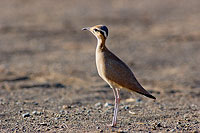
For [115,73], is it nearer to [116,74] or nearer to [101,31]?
[116,74]

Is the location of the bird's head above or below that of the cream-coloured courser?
above

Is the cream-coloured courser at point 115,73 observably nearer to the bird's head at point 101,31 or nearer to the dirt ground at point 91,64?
the bird's head at point 101,31

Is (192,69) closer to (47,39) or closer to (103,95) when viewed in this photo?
(103,95)

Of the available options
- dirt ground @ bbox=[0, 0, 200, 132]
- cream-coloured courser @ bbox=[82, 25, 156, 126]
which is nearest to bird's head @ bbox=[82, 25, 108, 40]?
cream-coloured courser @ bbox=[82, 25, 156, 126]

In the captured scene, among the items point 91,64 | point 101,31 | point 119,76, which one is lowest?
point 91,64

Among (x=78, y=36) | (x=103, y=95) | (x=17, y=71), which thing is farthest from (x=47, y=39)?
(x=103, y=95)

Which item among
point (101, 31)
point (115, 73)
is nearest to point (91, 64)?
point (101, 31)

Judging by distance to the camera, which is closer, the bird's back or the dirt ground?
the bird's back

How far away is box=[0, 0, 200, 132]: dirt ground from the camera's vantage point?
22.6ft

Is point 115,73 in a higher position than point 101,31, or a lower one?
lower

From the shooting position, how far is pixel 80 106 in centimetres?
805

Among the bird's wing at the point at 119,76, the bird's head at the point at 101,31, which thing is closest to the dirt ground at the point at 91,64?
the bird's wing at the point at 119,76

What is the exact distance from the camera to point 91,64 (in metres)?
12.6

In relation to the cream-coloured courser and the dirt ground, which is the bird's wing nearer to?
the cream-coloured courser
